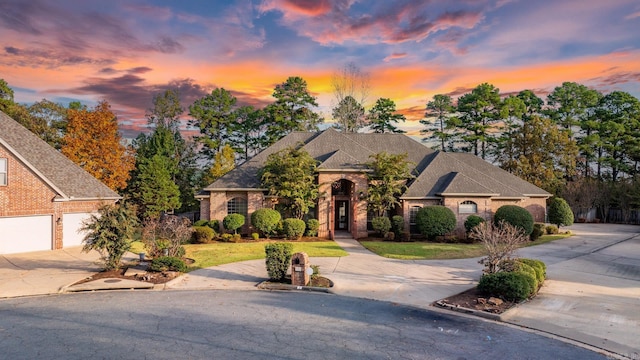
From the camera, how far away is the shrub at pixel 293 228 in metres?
25.2

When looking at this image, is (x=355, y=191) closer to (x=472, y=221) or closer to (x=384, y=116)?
(x=472, y=221)

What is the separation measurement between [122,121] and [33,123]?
8.39 m

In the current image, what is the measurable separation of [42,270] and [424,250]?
1933 centimetres

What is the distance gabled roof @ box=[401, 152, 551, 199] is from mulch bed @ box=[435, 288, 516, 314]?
15.1 meters

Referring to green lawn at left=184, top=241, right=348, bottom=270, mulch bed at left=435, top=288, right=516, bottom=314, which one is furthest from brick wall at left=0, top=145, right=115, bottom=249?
mulch bed at left=435, top=288, right=516, bottom=314

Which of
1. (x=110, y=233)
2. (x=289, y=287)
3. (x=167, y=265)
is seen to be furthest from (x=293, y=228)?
(x=110, y=233)

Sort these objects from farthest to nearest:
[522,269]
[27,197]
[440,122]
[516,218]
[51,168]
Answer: [440,122]
[516,218]
[51,168]
[27,197]
[522,269]

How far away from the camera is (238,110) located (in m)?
47.9

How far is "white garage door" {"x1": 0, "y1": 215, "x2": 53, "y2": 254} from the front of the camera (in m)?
20.2

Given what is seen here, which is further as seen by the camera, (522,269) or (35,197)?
(35,197)

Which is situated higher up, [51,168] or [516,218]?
[51,168]

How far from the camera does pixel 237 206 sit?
27.6 m

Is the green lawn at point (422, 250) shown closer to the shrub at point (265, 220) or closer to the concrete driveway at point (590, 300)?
the concrete driveway at point (590, 300)

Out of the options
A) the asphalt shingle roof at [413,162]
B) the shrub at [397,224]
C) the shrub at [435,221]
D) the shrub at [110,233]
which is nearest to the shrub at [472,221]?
the shrub at [435,221]
